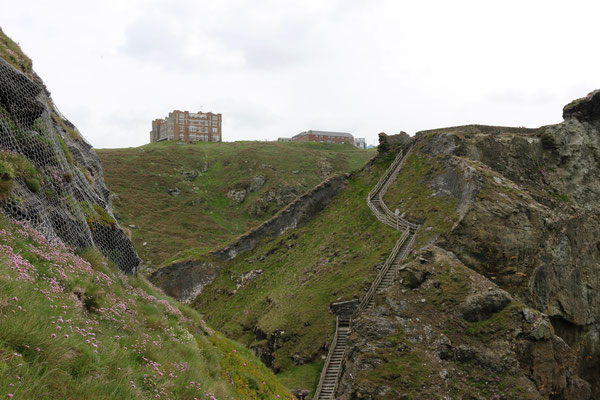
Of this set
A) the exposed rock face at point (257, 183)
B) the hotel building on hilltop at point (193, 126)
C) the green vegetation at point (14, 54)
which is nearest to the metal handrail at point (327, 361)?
the green vegetation at point (14, 54)

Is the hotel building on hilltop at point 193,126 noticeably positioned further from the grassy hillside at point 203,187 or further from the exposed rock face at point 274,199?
the exposed rock face at point 274,199

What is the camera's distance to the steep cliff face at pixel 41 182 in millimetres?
9609

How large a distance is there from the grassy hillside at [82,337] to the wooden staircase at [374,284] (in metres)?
14.6

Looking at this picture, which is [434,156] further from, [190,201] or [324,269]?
[190,201]

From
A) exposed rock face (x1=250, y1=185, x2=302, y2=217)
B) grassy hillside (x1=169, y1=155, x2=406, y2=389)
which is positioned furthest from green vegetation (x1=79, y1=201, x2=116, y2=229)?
exposed rock face (x1=250, y1=185, x2=302, y2=217)

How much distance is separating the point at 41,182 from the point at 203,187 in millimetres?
79337

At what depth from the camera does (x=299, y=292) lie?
33.0m

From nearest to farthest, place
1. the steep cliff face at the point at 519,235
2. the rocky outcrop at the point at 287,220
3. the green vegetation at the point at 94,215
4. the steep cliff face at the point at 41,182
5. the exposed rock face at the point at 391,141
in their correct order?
the steep cliff face at the point at 41,182 → the green vegetation at the point at 94,215 → the steep cliff face at the point at 519,235 → the rocky outcrop at the point at 287,220 → the exposed rock face at the point at 391,141

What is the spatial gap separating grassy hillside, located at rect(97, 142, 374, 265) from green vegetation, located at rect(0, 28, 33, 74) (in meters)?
31.5

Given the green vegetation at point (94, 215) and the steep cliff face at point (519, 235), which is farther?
the steep cliff face at point (519, 235)

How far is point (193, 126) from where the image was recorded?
5610 inches

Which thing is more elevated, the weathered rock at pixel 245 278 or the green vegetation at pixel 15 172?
the green vegetation at pixel 15 172

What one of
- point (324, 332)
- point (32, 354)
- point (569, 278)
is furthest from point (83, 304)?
point (569, 278)

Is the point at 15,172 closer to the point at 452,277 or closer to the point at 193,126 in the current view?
the point at 452,277
